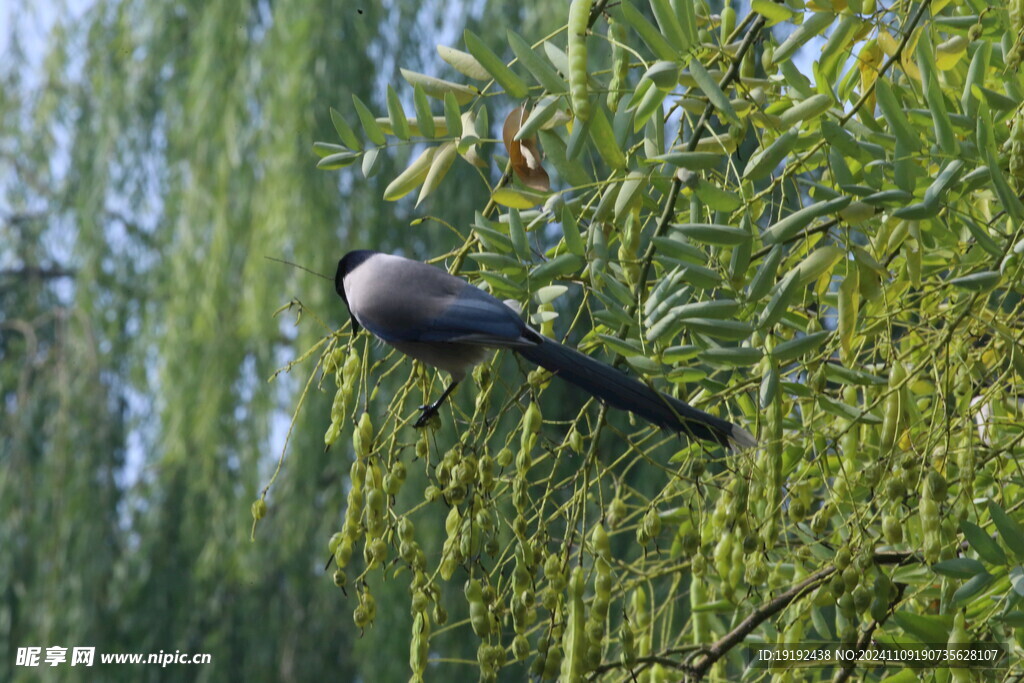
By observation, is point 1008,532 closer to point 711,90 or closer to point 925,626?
point 925,626

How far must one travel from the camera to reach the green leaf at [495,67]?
1.46m

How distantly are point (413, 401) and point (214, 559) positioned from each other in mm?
946

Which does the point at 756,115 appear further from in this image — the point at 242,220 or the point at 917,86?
the point at 242,220

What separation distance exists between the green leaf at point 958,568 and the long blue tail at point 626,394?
0.39 meters

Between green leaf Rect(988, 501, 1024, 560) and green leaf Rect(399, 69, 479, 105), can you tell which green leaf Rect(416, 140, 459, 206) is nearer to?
green leaf Rect(399, 69, 479, 105)

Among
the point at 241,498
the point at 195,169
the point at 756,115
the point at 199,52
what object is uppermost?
the point at 199,52

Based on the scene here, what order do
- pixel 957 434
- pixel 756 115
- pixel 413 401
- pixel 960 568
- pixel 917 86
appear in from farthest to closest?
pixel 413 401 → pixel 917 86 → pixel 957 434 → pixel 756 115 → pixel 960 568

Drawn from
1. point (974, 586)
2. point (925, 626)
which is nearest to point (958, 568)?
point (974, 586)

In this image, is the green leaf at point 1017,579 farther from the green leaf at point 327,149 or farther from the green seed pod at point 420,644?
the green leaf at point 327,149

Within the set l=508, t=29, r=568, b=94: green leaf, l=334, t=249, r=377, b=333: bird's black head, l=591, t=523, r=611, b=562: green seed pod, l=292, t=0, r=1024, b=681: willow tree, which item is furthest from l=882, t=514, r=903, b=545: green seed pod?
l=334, t=249, r=377, b=333: bird's black head

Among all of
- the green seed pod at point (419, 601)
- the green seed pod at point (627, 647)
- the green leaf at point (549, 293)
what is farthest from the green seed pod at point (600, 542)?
the green leaf at point (549, 293)

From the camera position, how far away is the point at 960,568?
126 cm

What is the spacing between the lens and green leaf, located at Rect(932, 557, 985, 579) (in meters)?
1.26

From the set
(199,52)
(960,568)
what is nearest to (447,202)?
(199,52)
